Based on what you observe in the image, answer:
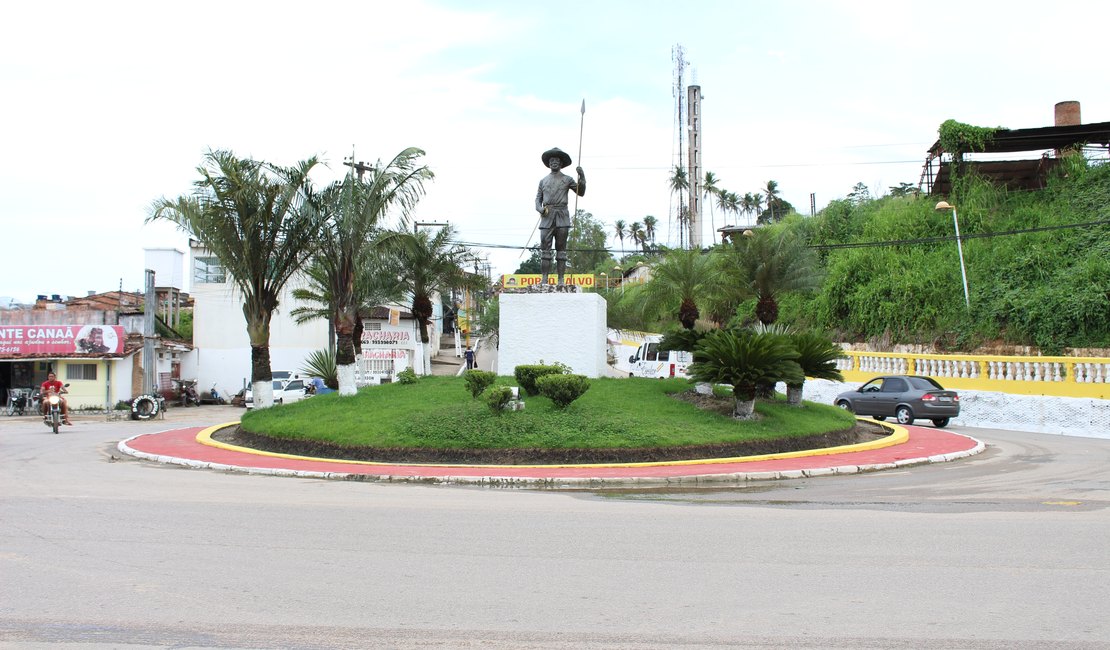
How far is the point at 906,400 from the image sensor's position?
2347 centimetres

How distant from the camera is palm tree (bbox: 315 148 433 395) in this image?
19.3 m

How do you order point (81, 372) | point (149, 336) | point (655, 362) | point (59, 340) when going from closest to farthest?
point (149, 336), point (59, 340), point (81, 372), point (655, 362)

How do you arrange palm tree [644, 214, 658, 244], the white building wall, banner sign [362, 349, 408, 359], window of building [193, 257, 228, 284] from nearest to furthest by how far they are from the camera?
banner sign [362, 349, 408, 359], the white building wall, window of building [193, 257, 228, 284], palm tree [644, 214, 658, 244]

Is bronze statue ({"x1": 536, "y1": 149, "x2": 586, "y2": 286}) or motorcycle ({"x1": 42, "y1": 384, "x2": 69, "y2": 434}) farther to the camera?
motorcycle ({"x1": 42, "y1": 384, "x2": 69, "y2": 434})

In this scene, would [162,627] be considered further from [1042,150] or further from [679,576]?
[1042,150]

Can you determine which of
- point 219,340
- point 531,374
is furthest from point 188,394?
point 531,374

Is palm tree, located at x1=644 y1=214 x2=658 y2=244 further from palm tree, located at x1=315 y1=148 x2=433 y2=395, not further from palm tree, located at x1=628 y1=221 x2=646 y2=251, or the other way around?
palm tree, located at x1=315 y1=148 x2=433 y2=395

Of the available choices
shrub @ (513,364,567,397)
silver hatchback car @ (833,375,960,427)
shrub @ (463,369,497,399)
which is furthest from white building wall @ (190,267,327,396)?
silver hatchback car @ (833,375,960,427)

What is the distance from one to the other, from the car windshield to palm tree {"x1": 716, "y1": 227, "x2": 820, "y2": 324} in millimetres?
4264

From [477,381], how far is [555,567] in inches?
384

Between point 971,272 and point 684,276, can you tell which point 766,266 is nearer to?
point 684,276

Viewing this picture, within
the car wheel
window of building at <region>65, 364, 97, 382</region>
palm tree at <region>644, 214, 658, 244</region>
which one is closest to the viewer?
the car wheel

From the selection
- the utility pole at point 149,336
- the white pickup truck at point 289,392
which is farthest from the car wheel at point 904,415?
the utility pole at point 149,336

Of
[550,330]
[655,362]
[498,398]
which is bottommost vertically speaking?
[498,398]
